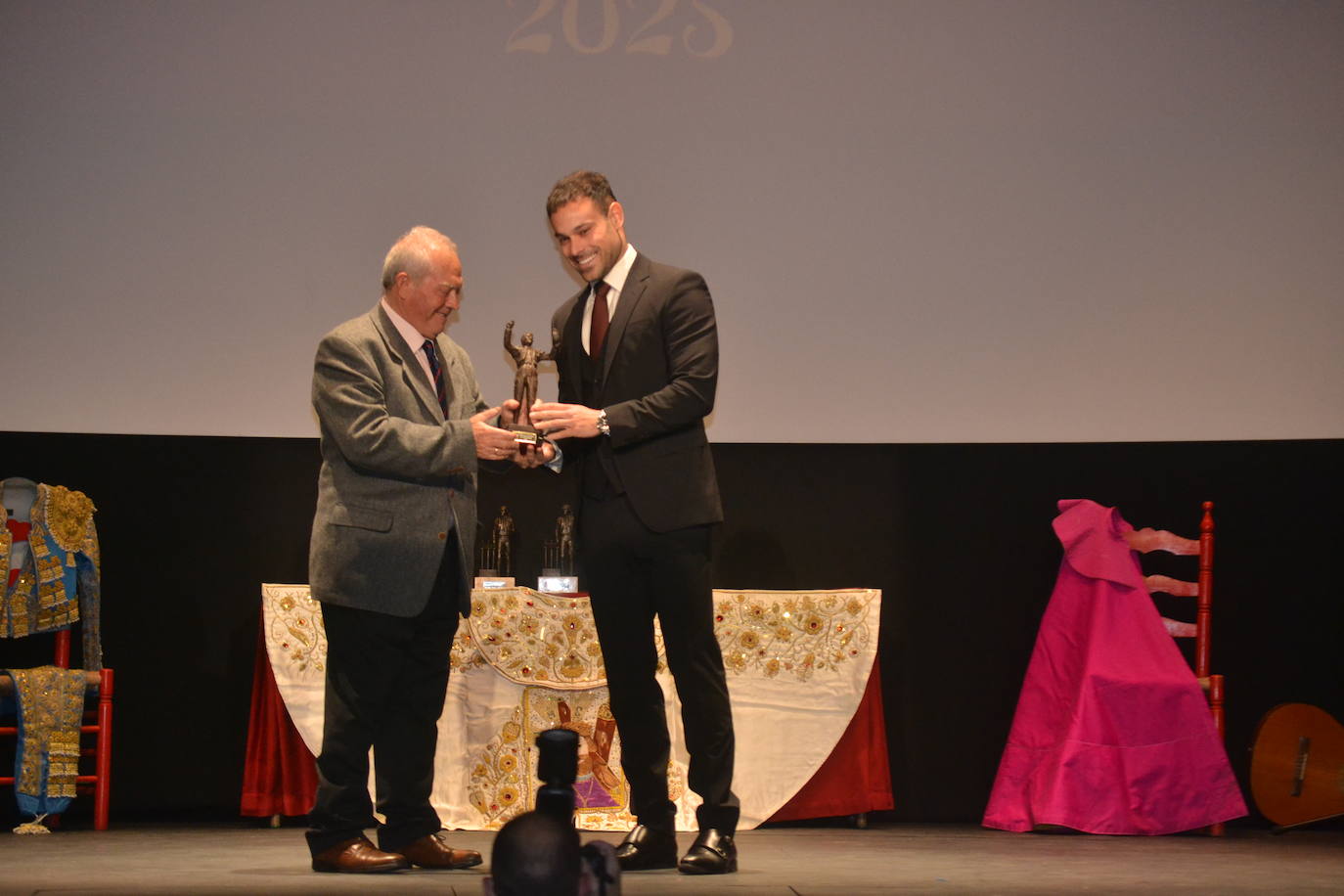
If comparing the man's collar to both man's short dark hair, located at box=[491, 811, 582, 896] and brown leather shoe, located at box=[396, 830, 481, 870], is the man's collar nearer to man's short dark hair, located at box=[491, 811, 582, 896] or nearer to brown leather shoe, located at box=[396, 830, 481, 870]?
brown leather shoe, located at box=[396, 830, 481, 870]

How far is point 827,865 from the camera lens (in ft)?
10.8

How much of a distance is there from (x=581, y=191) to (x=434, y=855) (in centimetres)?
144

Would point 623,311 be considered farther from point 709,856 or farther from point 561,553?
point 561,553

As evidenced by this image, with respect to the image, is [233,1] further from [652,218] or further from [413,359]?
[413,359]

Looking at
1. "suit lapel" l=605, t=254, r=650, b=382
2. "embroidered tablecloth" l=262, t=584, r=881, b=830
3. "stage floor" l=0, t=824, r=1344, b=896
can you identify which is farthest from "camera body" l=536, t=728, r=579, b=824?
"embroidered tablecloth" l=262, t=584, r=881, b=830

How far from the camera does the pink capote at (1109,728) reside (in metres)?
4.12

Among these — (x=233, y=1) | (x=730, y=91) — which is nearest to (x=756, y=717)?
(x=730, y=91)

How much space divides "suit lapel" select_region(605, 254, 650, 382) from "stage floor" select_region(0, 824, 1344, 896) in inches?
42.7

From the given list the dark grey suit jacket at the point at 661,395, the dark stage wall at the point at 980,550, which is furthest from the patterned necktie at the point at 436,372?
the dark stage wall at the point at 980,550

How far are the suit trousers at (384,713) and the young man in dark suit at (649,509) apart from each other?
0.37 meters

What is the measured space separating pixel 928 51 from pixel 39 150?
2884mm

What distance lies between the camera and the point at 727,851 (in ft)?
9.73

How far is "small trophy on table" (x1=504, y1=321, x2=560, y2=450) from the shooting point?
3.03 meters

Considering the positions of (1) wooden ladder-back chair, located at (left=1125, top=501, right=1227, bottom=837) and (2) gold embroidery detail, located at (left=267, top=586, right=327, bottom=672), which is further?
(1) wooden ladder-back chair, located at (left=1125, top=501, right=1227, bottom=837)
